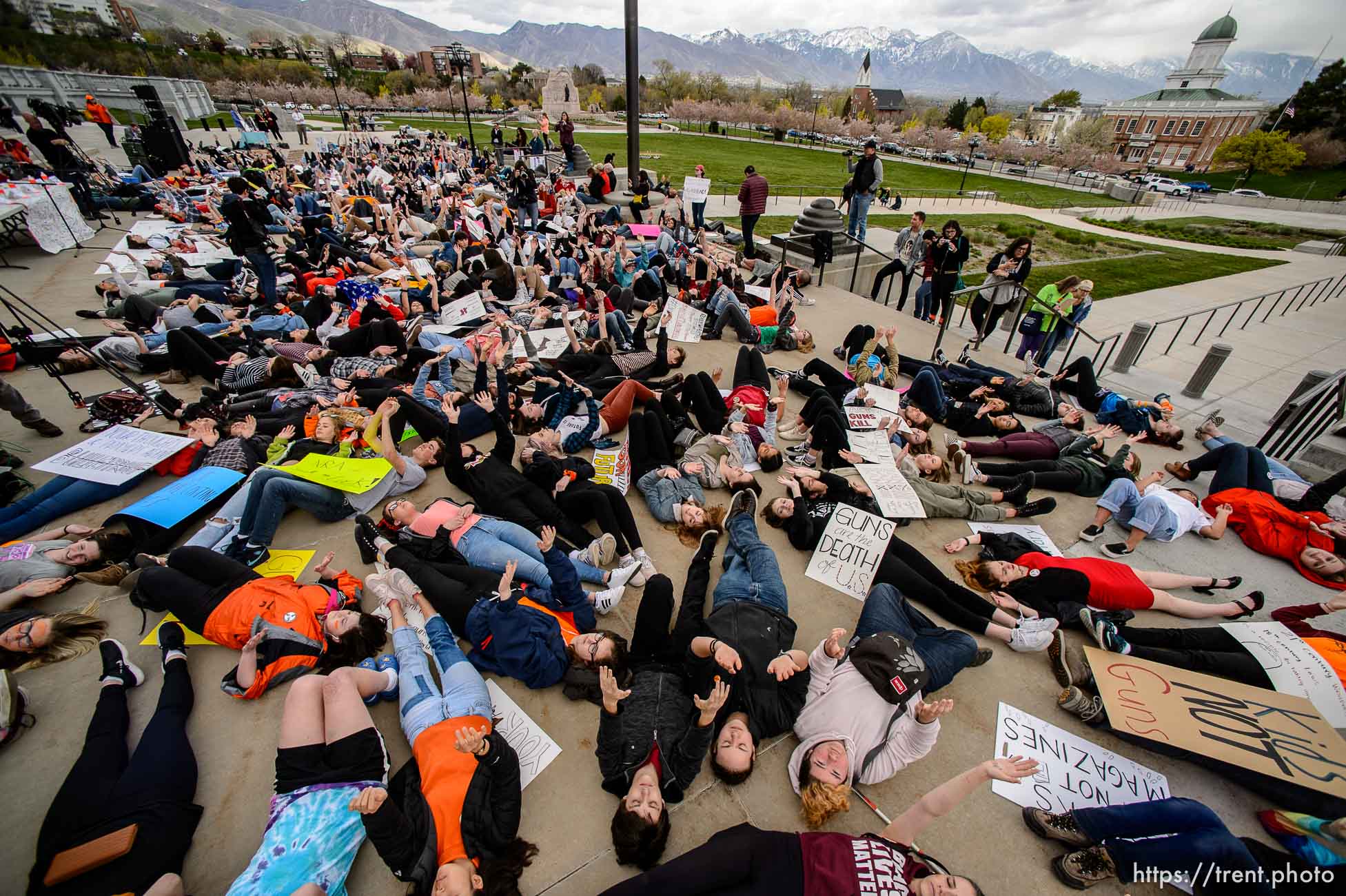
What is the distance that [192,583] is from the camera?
4.03 meters

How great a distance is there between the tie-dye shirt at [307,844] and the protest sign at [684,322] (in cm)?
787

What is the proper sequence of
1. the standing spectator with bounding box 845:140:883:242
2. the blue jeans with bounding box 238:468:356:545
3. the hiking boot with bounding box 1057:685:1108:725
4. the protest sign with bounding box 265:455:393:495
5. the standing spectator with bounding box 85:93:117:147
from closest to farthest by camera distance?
the hiking boot with bounding box 1057:685:1108:725 → the blue jeans with bounding box 238:468:356:545 → the protest sign with bounding box 265:455:393:495 → the standing spectator with bounding box 845:140:883:242 → the standing spectator with bounding box 85:93:117:147

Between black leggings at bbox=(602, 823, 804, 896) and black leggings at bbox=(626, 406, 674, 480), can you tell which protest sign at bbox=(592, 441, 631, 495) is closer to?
black leggings at bbox=(626, 406, 674, 480)

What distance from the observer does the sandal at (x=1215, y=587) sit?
15.2ft

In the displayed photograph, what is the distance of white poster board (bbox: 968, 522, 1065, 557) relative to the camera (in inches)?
204

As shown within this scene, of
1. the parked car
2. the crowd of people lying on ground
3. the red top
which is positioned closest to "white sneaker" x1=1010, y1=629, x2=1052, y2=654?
the crowd of people lying on ground

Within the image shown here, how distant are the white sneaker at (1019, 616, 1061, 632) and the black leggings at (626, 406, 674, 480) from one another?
3.77m

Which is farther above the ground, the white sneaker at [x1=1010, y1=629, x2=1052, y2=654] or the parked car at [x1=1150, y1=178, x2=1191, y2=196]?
the parked car at [x1=1150, y1=178, x2=1191, y2=196]

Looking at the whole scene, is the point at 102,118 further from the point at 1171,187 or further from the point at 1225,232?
the point at 1171,187

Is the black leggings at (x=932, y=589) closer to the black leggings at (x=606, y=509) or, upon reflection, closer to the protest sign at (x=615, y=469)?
the black leggings at (x=606, y=509)

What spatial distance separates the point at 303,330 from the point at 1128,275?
83.0ft

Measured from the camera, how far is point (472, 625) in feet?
12.5

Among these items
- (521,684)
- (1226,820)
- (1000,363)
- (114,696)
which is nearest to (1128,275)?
(1000,363)

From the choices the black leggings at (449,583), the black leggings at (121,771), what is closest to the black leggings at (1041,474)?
the black leggings at (449,583)
